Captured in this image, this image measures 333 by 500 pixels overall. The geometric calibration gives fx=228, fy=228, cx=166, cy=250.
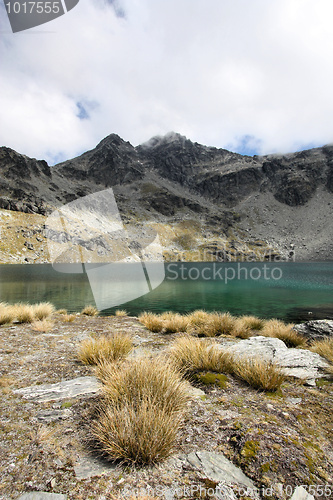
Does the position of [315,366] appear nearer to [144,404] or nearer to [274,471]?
[274,471]

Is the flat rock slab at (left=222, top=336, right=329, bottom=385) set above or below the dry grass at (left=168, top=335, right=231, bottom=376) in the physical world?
below

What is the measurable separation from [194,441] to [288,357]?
15.9 ft

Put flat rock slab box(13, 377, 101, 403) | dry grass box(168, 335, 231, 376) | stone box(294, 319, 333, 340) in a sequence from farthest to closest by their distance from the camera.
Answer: stone box(294, 319, 333, 340) < dry grass box(168, 335, 231, 376) < flat rock slab box(13, 377, 101, 403)

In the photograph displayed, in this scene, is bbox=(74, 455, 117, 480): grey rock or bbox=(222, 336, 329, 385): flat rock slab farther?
bbox=(222, 336, 329, 385): flat rock slab

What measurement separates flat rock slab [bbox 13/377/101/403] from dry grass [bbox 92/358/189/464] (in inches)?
33.7

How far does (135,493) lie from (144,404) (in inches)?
30.6

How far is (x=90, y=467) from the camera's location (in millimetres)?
2410

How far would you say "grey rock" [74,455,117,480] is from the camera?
2.31 meters

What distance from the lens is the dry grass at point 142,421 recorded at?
97.0 inches

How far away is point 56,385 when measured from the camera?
4305 mm

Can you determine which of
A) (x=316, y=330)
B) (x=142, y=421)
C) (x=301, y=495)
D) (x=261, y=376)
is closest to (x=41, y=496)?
(x=142, y=421)

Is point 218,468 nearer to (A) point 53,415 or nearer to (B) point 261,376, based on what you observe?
(B) point 261,376

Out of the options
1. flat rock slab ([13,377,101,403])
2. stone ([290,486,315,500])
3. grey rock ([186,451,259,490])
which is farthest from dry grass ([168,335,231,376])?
stone ([290,486,315,500])

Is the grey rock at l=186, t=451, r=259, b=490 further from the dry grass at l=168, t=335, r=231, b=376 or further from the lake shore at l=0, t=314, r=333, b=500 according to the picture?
the dry grass at l=168, t=335, r=231, b=376
